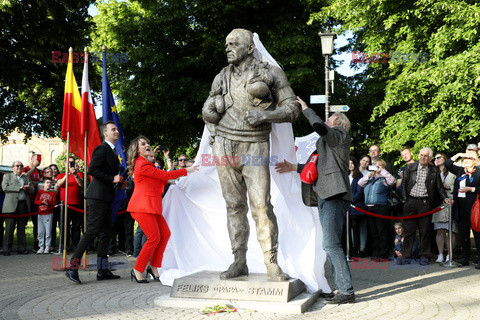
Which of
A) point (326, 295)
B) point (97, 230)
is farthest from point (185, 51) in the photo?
point (326, 295)

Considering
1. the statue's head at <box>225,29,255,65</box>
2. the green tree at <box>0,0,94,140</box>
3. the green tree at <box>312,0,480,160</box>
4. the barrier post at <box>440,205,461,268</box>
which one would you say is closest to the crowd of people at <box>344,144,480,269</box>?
the barrier post at <box>440,205,461,268</box>

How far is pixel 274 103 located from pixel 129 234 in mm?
6700

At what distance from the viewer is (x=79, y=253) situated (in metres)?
7.13

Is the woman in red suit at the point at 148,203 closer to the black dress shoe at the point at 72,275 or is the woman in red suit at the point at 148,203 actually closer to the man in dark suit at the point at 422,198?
the black dress shoe at the point at 72,275

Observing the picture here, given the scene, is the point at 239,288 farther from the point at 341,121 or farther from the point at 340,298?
the point at 341,121

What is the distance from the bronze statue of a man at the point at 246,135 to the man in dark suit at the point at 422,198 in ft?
16.5

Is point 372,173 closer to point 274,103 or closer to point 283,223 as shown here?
point 283,223

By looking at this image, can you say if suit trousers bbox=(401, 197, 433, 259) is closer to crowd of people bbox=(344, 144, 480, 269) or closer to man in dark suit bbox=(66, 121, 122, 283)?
crowd of people bbox=(344, 144, 480, 269)

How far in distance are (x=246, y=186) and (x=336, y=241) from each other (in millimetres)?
1165

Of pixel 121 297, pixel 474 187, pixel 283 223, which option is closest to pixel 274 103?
pixel 283 223

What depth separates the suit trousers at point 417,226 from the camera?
31.9ft

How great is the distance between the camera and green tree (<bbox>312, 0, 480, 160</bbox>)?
42.5ft

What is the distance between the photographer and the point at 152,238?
22.9 feet

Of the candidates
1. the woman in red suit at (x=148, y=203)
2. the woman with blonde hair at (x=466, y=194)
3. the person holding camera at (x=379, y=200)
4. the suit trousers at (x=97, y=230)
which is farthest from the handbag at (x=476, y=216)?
the suit trousers at (x=97, y=230)
